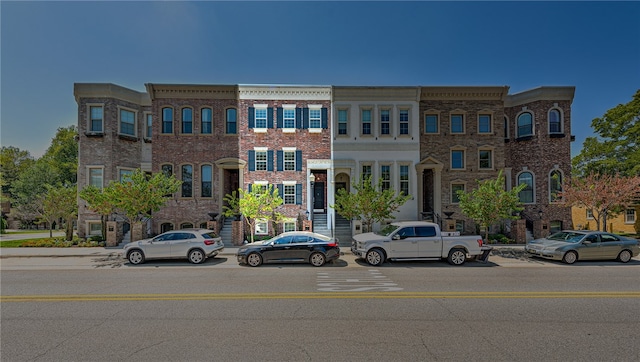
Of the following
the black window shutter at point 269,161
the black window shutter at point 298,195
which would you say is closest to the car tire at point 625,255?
the black window shutter at point 298,195

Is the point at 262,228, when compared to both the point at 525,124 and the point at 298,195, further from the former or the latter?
the point at 525,124

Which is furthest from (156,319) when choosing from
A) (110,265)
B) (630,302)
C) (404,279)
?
(630,302)

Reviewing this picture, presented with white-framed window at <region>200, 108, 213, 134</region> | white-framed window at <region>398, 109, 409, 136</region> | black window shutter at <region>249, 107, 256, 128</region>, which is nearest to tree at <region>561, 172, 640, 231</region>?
white-framed window at <region>398, 109, 409, 136</region>

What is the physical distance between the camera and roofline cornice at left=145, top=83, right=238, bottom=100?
2145 centimetres

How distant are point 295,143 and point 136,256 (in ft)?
39.5

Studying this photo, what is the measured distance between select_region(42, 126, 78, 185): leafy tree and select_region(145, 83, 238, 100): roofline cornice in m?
26.7

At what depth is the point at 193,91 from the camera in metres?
21.7

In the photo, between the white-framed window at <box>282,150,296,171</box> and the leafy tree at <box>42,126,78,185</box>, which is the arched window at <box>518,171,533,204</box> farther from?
the leafy tree at <box>42,126,78,185</box>

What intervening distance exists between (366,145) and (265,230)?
930cm

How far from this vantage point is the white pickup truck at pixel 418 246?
13062 mm

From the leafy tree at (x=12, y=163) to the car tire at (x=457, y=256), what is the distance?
57057 mm

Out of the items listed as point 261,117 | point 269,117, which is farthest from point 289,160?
point 261,117

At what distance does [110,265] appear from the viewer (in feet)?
44.3

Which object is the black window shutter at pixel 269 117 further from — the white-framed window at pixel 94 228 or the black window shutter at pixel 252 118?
the white-framed window at pixel 94 228
